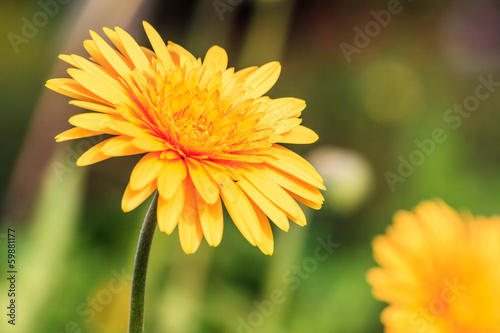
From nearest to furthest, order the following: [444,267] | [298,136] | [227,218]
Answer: [298,136], [444,267], [227,218]

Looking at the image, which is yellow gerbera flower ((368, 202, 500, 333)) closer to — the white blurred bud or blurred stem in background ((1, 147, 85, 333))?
the white blurred bud

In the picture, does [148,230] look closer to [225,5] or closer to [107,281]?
[107,281]

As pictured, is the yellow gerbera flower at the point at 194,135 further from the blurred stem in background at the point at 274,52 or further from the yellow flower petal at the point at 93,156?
the blurred stem in background at the point at 274,52

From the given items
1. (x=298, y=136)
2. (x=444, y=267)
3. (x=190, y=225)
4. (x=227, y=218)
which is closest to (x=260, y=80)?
(x=298, y=136)

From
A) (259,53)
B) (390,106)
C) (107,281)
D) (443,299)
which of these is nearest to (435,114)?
(390,106)

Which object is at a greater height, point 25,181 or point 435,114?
point 435,114

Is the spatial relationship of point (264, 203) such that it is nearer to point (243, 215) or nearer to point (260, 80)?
point (243, 215)

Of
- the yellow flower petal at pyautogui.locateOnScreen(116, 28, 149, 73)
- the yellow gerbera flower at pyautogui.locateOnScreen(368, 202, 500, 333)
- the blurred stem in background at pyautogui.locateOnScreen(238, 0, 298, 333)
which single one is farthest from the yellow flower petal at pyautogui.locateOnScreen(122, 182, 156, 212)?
the blurred stem in background at pyautogui.locateOnScreen(238, 0, 298, 333)
